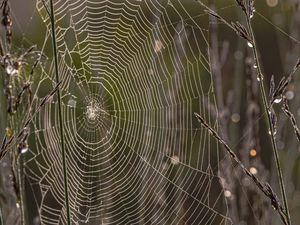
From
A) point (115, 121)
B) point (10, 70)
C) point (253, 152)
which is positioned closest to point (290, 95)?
point (253, 152)

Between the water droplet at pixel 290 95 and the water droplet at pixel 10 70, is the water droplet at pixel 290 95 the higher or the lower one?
the higher one

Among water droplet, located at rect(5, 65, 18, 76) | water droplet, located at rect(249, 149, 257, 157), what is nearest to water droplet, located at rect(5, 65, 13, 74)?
water droplet, located at rect(5, 65, 18, 76)

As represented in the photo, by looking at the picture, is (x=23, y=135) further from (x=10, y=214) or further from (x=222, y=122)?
(x=222, y=122)

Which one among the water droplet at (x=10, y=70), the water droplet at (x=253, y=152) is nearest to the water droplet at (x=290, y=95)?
the water droplet at (x=253, y=152)

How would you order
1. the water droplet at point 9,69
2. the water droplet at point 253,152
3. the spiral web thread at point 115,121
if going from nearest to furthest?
the water droplet at point 9,69 → the water droplet at point 253,152 → the spiral web thread at point 115,121

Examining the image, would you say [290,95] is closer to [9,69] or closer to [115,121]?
[115,121]

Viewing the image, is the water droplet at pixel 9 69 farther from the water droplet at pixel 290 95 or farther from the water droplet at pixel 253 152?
the water droplet at pixel 290 95

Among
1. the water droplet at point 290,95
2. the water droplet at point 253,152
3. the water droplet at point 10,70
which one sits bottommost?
the water droplet at point 253,152

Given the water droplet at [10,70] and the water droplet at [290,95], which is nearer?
the water droplet at [10,70]

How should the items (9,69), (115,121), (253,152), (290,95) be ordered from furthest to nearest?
1. (115,121)
2. (290,95)
3. (253,152)
4. (9,69)

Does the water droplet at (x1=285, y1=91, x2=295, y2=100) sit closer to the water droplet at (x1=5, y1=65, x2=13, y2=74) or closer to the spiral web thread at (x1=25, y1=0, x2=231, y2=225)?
the spiral web thread at (x1=25, y1=0, x2=231, y2=225)

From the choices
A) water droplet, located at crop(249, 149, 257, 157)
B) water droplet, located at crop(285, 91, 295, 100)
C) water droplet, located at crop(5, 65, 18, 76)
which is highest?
water droplet, located at crop(285, 91, 295, 100)
